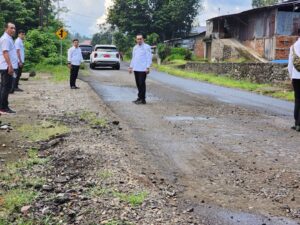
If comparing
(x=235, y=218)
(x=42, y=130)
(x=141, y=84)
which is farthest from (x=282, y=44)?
(x=235, y=218)

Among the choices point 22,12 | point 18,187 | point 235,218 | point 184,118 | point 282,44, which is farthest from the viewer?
point 282,44

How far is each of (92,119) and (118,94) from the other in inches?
224


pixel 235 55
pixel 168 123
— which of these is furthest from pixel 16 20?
pixel 168 123

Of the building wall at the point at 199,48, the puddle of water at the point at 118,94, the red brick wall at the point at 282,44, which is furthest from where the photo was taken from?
the building wall at the point at 199,48

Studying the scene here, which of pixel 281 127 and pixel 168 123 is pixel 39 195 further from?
pixel 281 127

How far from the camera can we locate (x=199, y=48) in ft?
175

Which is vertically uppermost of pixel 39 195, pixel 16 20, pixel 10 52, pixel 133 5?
pixel 133 5

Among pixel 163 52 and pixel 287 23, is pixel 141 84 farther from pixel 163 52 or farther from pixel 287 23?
pixel 163 52

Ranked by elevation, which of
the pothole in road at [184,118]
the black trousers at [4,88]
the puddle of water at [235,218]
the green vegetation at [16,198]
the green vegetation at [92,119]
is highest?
the black trousers at [4,88]

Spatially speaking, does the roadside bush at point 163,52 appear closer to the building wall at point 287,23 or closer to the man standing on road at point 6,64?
the building wall at point 287,23

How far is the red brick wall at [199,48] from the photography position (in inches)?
2034

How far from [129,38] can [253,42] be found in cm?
2967

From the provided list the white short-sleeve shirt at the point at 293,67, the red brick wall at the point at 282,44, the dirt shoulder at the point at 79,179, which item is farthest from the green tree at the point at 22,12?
the white short-sleeve shirt at the point at 293,67

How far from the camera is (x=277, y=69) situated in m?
22.8
